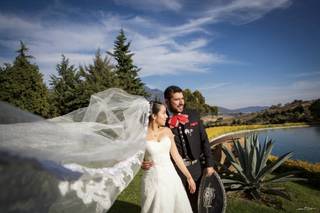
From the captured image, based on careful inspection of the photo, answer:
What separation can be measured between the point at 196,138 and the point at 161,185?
100 cm

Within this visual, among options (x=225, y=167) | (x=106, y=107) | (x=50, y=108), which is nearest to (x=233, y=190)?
(x=225, y=167)

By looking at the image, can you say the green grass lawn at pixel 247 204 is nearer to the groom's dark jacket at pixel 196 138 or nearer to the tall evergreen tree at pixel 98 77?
the groom's dark jacket at pixel 196 138

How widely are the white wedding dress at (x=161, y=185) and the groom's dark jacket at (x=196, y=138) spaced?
50 cm

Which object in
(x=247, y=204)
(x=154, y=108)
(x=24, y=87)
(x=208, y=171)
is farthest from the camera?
(x=24, y=87)

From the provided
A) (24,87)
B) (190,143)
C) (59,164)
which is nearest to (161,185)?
(190,143)

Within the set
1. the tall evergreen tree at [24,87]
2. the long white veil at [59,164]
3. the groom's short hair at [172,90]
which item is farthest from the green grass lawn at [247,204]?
the tall evergreen tree at [24,87]

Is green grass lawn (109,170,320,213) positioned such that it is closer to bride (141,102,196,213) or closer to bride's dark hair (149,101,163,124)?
bride (141,102,196,213)

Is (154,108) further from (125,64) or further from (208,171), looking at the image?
(125,64)

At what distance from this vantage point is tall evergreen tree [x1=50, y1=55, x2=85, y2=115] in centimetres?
2066

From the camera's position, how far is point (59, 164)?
1.63 metres

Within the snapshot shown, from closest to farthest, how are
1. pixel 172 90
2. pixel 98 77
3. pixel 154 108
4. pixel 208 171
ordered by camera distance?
pixel 154 108, pixel 172 90, pixel 208 171, pixel 98 77

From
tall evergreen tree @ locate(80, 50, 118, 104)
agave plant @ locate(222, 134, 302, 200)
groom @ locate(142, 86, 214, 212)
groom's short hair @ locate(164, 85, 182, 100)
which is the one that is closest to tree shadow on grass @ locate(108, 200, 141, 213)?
agave plant @ locate(222, 134, 302, 200)

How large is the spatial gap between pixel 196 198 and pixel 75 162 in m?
2.69

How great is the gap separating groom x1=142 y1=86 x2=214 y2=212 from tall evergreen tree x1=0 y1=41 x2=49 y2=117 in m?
23.0
